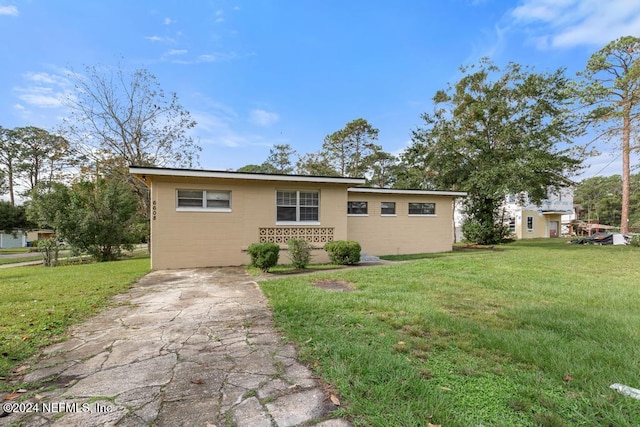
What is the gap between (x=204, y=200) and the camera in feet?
31.4

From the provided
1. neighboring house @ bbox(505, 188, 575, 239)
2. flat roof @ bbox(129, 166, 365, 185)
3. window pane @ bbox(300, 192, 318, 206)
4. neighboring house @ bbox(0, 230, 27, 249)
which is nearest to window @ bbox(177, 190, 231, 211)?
flat roof @ bbox(129, 166, 365, 185)

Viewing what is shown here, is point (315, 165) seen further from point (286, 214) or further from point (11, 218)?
point (11, 218)

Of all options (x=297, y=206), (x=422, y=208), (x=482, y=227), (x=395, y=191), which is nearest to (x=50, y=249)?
(x=297, y=206)

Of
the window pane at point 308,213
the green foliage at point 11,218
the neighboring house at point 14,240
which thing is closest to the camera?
the window pane at point 308,213

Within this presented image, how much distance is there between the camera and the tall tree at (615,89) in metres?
11.1

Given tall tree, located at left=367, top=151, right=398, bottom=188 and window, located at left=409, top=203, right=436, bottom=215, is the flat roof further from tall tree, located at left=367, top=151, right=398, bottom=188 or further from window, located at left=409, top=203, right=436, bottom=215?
tall tree, located at left=367, top=151, right=398, bottom=188

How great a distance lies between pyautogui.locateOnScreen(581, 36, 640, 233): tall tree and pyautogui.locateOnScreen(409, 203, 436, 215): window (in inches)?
287

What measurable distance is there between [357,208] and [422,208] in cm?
349

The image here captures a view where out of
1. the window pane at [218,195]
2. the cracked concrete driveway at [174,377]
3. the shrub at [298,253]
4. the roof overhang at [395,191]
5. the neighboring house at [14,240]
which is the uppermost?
the roof overhang at [395,191]

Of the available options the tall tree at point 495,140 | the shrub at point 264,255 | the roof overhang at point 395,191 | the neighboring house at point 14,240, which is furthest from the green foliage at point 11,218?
the tall tree at point 495,140

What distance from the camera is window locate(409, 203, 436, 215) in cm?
1384

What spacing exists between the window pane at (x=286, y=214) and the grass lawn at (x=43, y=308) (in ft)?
15.5

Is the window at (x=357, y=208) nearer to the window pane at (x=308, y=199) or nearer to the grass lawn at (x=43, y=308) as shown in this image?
the window pane at (x=308, y=199)

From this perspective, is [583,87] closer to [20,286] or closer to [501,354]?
[501,354]
